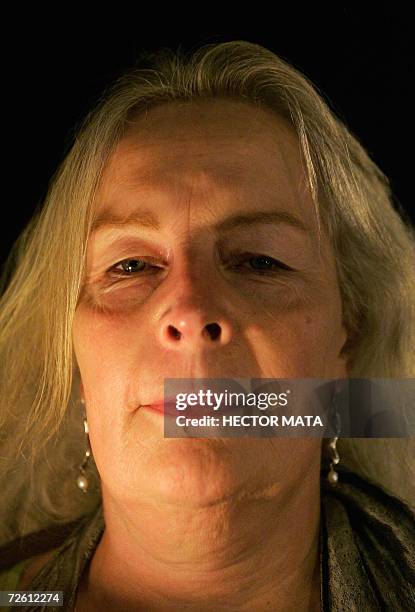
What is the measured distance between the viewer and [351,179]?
96 cm

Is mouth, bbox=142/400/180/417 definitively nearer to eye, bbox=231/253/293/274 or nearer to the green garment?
eye, bbox=231/253/293/274

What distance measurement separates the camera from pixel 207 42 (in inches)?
39.0

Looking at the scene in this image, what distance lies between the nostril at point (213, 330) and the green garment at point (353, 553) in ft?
1.07

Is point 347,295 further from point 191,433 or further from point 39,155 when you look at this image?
point 39,155

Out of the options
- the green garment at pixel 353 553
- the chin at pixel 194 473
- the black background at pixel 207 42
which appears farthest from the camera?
the black background at pixel 207 42

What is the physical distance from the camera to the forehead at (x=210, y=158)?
85 centimetres

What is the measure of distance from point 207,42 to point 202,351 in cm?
45

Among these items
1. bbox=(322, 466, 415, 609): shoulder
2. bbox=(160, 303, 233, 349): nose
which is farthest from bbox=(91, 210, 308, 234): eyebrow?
bbox=(322, 466, 415, 609): shoulder

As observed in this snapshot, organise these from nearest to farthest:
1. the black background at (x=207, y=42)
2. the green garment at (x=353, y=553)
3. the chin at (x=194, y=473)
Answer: the chin at (x=194, y=473)
the green garment at (x=353, y=553)
the black background at (x=207, y=42)

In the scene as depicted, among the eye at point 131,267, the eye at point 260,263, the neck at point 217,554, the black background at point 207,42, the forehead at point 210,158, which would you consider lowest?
the neck at point 217,554

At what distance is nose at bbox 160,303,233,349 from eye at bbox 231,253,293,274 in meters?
0.09

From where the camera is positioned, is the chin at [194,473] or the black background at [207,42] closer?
the chin at [194,473]

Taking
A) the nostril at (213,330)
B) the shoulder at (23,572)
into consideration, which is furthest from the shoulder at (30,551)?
the nostril at (213,330)

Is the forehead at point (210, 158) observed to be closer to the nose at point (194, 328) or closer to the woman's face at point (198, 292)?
the woman's face at point (198, 292)
